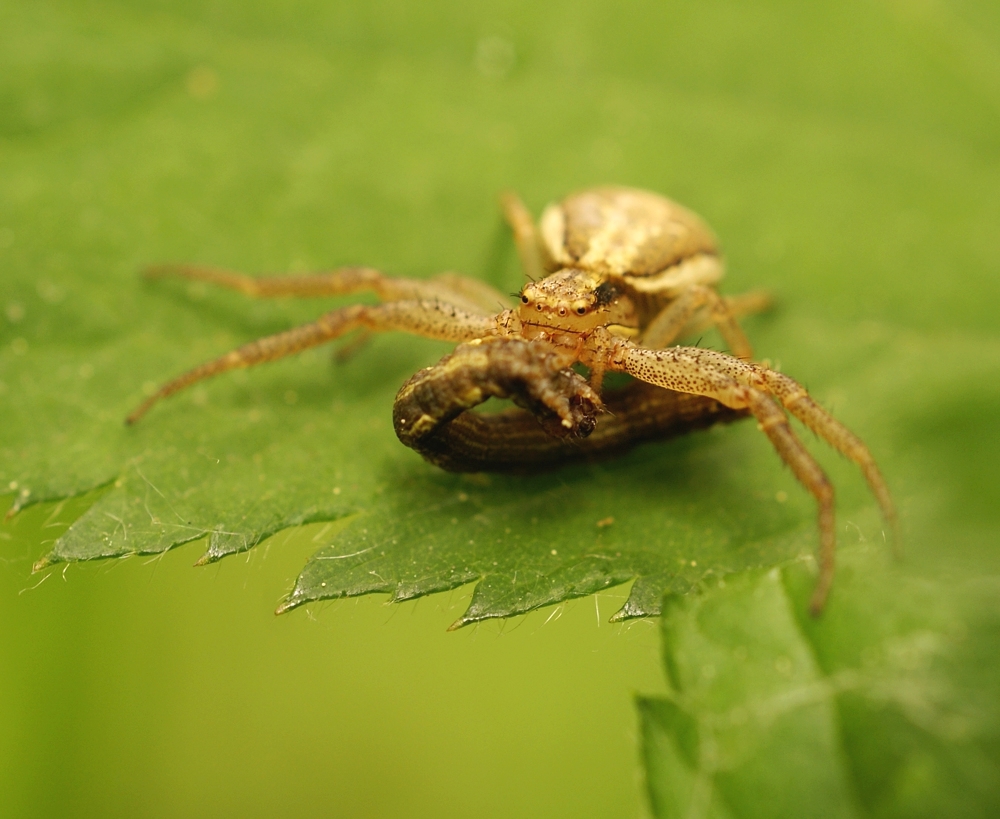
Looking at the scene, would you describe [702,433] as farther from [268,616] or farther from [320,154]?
[320,154]

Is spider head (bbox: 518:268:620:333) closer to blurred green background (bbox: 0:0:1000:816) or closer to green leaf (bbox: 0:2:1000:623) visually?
green leaf (bbox: 0:2:1000:623)

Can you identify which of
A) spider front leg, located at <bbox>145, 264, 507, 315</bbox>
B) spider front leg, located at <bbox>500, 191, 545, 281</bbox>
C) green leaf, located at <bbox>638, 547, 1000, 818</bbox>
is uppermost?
green leaf, located at <bbox>638, 547, 1000, 818</bbox>

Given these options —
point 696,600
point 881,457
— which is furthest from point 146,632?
point 881,457

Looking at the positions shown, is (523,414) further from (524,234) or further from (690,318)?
(524,234)

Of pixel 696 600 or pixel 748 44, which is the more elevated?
pixel 748 44

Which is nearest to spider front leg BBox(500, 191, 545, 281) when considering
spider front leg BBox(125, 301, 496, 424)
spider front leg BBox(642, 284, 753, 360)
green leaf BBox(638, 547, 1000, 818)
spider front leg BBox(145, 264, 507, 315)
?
spider front leg BBox(145, 264, 507, 315)

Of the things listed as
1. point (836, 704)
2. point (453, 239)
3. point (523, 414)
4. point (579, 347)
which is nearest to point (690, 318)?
point (579, 347)

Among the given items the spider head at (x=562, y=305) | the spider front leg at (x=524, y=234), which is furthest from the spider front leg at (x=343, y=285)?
the spider front leg at (x=524, y=234)
